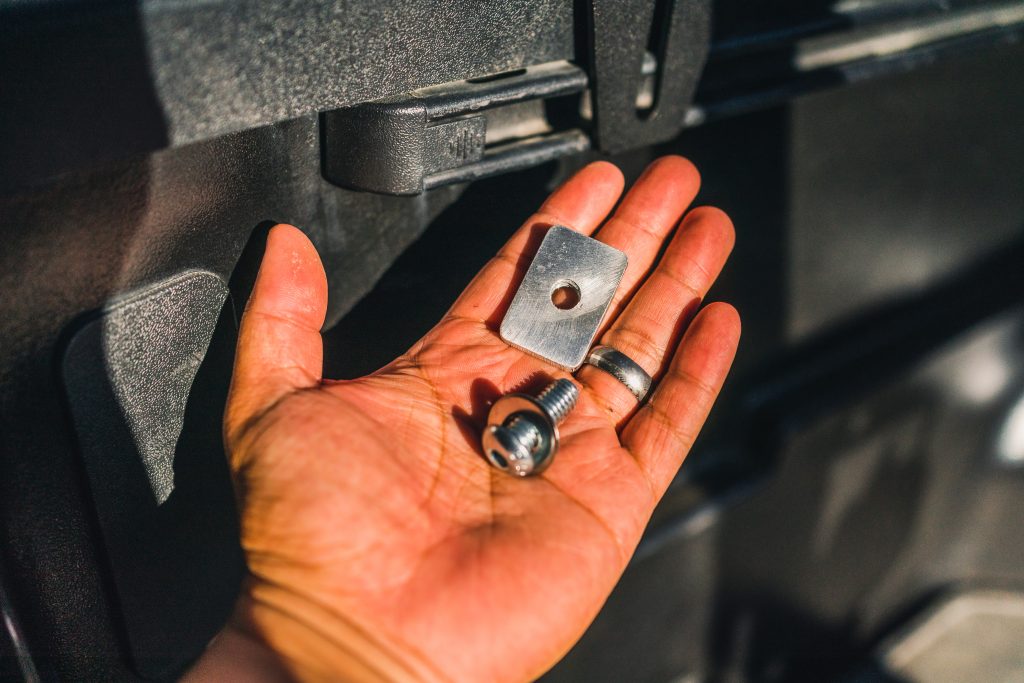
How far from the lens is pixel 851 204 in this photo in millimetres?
1311

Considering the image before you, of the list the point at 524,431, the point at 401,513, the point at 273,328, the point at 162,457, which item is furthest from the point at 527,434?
the point at 162,457

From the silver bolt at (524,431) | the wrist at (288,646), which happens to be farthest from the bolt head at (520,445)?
the wrist at (288,646)

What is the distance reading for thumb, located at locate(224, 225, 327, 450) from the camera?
78cm

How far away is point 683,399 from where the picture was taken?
3.07ft

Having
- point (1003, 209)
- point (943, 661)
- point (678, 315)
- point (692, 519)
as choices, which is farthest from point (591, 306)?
point (943, 661)

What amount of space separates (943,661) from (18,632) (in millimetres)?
1815

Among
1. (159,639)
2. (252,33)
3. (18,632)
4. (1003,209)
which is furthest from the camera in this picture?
(1003,209)

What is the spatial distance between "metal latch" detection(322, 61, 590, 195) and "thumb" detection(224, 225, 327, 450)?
98 millimetres

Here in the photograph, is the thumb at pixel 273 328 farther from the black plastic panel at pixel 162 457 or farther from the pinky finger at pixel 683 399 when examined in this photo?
the pinky finger at pixel 683 399

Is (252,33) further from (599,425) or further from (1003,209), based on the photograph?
(1003,209)

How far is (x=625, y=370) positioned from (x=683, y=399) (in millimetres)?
83

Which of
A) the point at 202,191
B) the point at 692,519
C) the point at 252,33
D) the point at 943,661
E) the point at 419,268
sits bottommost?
the point at 943,661

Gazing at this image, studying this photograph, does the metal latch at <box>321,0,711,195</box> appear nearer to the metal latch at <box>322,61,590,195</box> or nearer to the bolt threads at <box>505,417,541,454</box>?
the metal latch at <box>322,61,590,195</box>

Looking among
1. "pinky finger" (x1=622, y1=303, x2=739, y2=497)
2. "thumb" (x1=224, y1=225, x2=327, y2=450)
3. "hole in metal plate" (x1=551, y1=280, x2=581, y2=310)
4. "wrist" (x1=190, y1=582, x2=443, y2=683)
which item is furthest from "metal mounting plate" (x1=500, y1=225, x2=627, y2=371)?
"wrist" (x1=190, y1=582, x2=443, y2=683)
